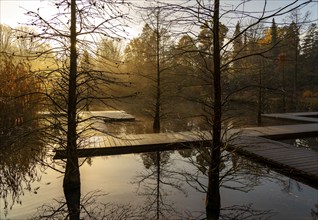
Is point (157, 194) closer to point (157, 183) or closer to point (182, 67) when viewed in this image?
point (157, 183)

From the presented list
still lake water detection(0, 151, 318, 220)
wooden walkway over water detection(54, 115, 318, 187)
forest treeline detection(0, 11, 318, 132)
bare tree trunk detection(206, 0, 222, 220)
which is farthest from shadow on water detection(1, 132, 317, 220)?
forest treeline detection(0, 11, 318, 132)

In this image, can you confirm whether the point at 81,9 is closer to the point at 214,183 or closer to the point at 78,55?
the point at 78,55

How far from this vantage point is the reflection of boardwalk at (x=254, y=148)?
6.87m

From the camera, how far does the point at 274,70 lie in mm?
32719

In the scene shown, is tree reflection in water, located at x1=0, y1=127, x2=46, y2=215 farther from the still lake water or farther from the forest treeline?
the forest treeline

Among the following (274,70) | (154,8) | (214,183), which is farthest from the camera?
(274,70)

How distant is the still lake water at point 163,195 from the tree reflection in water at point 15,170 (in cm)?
16

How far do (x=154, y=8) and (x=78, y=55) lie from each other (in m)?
2.42

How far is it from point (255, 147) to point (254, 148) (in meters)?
0.06

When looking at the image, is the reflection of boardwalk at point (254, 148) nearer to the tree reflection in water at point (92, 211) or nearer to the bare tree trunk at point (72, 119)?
the bare tree trunk at point (72, 119)

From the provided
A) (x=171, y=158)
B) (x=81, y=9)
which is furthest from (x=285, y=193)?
(x=81, y=9)

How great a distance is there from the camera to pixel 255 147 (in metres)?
8.63

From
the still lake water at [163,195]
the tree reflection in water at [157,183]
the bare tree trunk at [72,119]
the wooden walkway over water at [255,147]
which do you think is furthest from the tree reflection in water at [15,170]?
the tree reflection in water at [157,183]

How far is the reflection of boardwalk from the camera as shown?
687 centimetres
